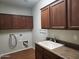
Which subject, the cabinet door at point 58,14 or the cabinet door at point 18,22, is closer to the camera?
the cabinet door at point 58,14

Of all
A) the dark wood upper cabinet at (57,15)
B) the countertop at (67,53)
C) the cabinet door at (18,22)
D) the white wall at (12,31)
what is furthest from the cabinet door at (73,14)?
the white wall at (12,31)

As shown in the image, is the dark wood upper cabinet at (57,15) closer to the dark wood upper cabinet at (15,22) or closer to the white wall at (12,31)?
the dark wood upper cabinet at (15,22)

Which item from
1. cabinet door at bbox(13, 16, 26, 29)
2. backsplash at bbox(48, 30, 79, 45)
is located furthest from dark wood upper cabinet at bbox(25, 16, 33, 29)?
backsplash at bbox(48, 30, 79, 45)

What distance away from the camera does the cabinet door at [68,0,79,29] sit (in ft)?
5.35

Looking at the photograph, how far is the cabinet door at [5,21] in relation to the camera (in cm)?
423

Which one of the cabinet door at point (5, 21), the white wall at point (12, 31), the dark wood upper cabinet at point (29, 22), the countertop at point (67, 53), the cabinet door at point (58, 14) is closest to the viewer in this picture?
the countertop at point (67, 53)

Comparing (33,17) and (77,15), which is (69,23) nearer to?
(77,15)

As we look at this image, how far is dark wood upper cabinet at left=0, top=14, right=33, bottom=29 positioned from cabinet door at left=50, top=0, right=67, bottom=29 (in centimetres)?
259

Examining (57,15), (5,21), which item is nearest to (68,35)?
(57,15)

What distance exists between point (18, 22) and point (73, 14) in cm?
347

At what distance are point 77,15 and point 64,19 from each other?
37cm

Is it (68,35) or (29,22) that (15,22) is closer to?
(29,22)

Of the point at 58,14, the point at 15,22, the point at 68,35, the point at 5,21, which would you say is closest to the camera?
the point at 58,14

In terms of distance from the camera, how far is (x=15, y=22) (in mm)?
4586
